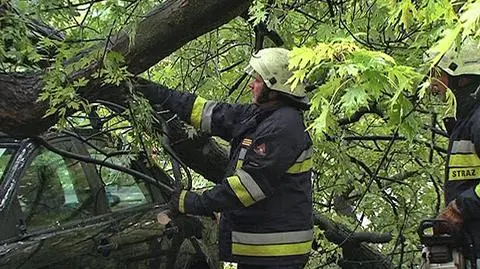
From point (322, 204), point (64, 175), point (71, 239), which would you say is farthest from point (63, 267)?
point (322, 204)

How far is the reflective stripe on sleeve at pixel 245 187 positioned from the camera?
3654 mm

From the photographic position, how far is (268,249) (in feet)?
12.5

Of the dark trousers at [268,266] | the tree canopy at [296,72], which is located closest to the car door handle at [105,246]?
the tree canopy at [296,72]

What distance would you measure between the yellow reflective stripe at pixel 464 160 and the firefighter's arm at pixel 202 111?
107 cm

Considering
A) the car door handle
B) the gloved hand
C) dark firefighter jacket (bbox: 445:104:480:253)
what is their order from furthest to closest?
the car door handle
the gloved hand
dark firefighter jacket (bbox: 445:104:480:253)

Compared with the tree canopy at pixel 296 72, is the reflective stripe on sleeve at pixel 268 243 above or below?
below

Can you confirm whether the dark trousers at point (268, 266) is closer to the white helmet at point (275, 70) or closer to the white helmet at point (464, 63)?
the white helmet at point (275, 70)

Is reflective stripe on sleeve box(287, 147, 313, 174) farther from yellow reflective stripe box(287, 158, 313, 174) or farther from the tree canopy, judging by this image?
the tree canopy

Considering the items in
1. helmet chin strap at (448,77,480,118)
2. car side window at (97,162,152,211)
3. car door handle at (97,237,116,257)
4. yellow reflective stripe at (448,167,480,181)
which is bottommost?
yellow reflective stripe at (448,167,480,181)

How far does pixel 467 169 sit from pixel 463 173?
3cm

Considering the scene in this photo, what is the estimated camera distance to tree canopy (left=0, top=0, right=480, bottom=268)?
250 centimetres

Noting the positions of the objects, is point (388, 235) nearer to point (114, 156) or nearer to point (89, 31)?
point (114, 156)

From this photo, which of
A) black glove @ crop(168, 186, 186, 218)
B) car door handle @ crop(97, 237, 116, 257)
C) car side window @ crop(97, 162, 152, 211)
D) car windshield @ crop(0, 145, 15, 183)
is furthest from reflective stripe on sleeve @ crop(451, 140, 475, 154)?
car windshield @ crop(0, 145, 15, 183)

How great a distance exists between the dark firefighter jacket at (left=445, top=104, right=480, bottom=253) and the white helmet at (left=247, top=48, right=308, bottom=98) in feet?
2.63
